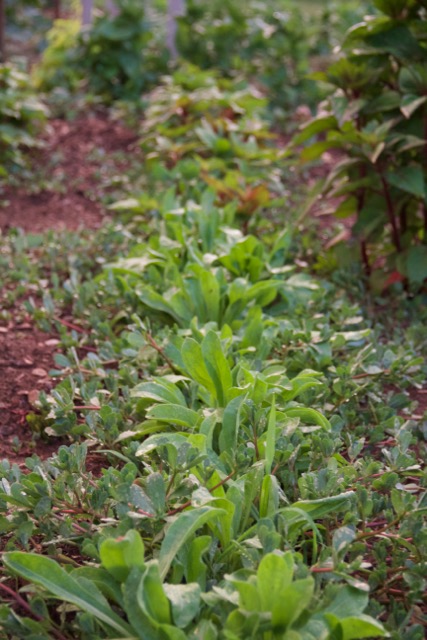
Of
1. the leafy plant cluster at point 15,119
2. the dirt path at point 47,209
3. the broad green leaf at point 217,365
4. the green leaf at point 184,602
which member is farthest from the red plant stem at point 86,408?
the leafy plant cluster at point 15,119

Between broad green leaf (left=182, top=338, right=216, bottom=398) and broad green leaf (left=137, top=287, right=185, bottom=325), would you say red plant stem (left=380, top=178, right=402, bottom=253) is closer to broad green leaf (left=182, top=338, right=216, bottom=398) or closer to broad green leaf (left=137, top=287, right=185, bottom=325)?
broad green leaf (left=137, top=287, right=185, bottom=325)

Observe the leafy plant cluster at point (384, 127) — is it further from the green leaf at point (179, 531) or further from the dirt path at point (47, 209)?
the green leaf at point (179, 531)

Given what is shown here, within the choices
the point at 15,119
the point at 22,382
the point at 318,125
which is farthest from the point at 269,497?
the point at 15,119

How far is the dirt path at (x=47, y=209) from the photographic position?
2.78m

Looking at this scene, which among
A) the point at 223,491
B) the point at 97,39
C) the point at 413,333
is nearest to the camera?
the point at 223,491

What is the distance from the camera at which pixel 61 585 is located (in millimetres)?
1793

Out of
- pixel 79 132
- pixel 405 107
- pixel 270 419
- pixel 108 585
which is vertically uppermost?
pixel 405 107

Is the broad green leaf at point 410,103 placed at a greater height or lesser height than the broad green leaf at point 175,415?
greater

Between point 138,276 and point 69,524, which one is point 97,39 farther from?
point 69,524

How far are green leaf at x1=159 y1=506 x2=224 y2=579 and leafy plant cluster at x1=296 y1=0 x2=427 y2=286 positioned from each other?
72.5 inches

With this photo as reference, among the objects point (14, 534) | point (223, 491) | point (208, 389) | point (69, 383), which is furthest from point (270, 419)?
point (69, 383)

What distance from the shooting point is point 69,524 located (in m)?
2.02

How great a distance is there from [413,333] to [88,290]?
131 centimetres

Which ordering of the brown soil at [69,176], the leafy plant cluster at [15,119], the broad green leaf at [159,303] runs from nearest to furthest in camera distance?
1. the broad green leaf at [159,303]
2. the brown soil at [69,176]
3. the leafy plant cluster at [15,119]
